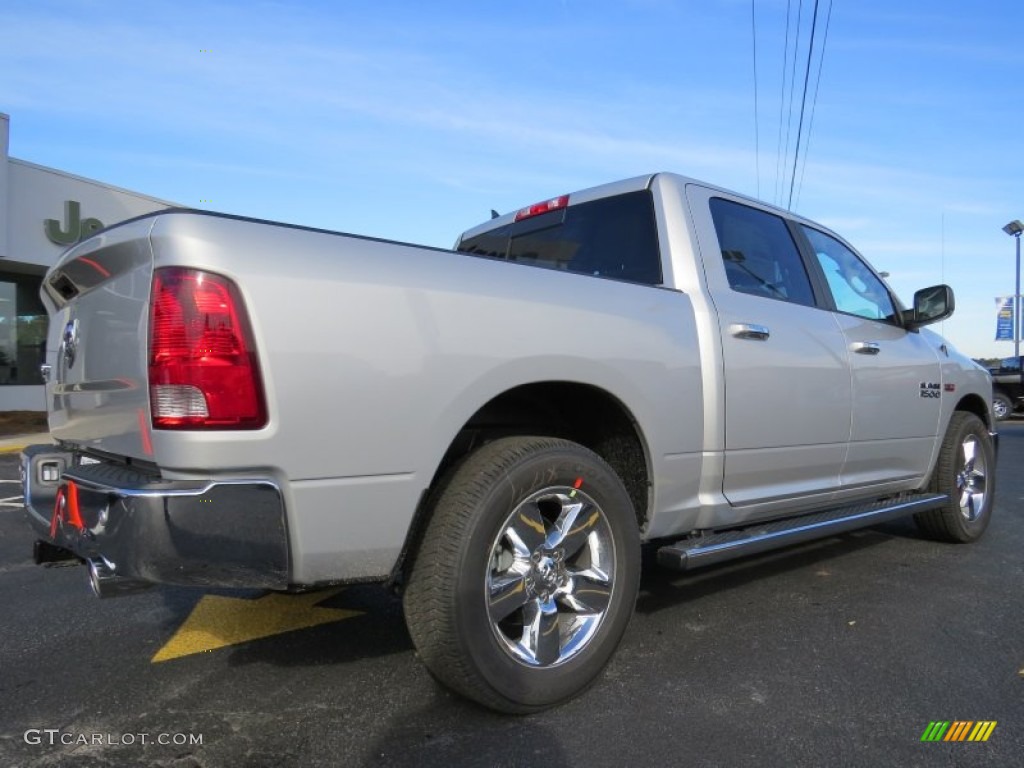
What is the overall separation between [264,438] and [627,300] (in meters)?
1.45

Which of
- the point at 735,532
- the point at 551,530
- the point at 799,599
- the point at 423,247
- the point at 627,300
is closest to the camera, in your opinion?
the point at 423,247

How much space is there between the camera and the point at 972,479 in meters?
4.96

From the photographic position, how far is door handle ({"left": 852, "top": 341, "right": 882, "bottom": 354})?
3.85 m

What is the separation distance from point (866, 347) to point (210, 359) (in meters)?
3.28

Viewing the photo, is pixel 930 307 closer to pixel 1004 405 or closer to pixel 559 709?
pixel 559 709

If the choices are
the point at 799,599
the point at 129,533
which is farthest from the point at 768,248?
the point at 129,533

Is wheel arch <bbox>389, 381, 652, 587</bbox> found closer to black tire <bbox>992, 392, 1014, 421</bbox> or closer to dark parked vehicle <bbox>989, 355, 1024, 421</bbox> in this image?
dark parked vehicle <bbox>989, 355, 1024, 421</bbox>

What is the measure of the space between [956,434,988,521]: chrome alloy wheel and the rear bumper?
4429 millimetres

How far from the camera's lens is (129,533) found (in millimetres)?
1954

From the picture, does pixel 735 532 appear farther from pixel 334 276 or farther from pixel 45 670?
pixel 45 670

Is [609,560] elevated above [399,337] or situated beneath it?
situated beneath

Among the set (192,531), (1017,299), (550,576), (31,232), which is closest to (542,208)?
(550,576)

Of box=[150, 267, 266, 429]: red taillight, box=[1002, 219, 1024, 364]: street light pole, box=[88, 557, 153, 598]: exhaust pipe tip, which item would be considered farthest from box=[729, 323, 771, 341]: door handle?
box=[1002, 219, 1024, 364]: street light pole

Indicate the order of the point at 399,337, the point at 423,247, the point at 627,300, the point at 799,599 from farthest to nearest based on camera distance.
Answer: the point at 799,599 → the point at 627,300 → the point at 423,247 → the point at 399,337
